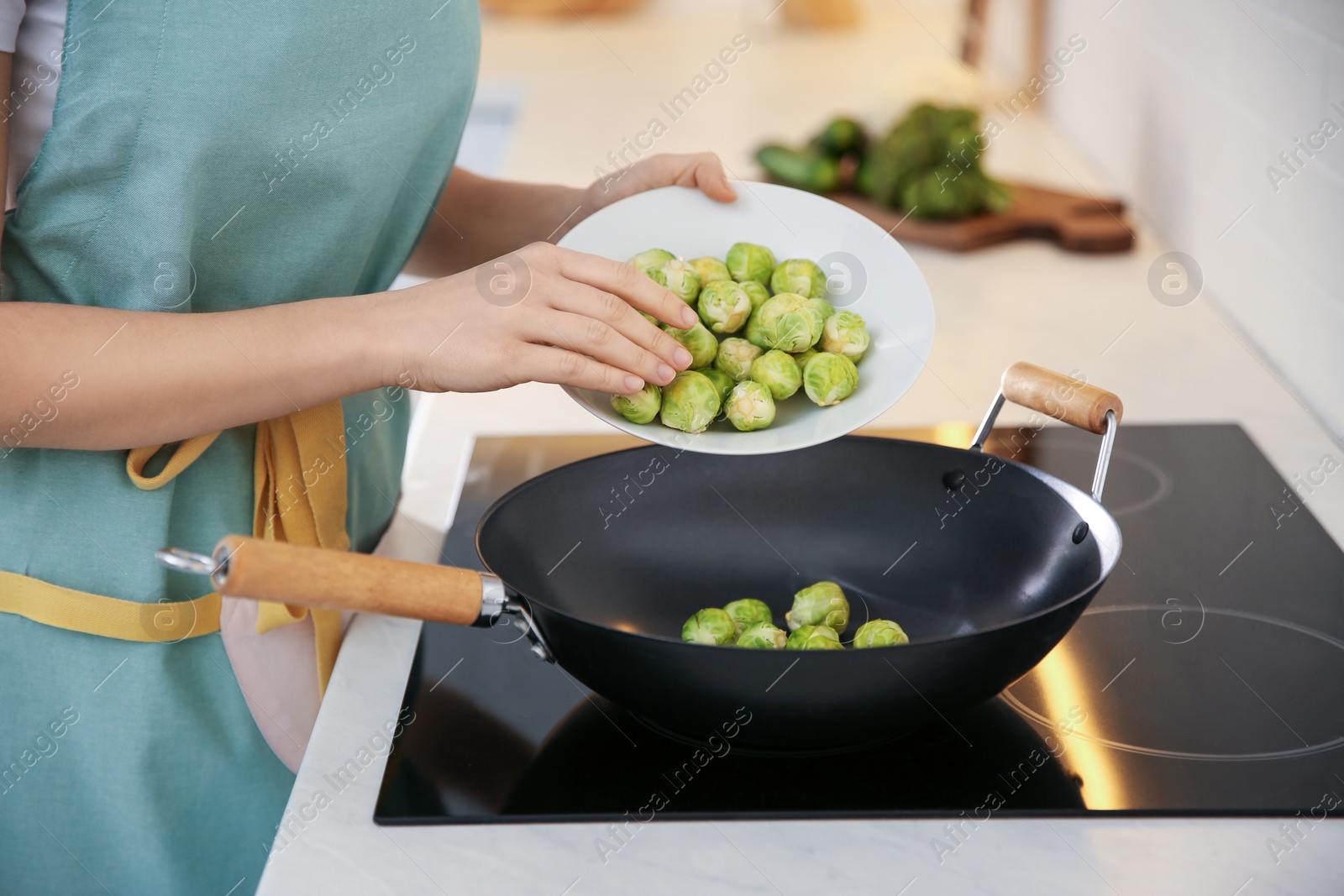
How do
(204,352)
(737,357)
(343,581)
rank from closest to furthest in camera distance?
(343,581)
(204,352)
(737,357)

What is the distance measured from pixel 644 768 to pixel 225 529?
1.42 feet

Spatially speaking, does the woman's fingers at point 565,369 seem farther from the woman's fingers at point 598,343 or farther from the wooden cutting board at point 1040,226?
the wooden cutting board at point 1040,226

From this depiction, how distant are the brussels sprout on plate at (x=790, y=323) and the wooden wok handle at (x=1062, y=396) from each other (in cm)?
17

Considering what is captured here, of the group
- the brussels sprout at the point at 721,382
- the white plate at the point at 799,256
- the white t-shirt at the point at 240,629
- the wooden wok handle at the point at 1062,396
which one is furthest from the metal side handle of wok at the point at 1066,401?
the white t-shirt at the point at 240,629

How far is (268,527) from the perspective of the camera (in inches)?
38.0

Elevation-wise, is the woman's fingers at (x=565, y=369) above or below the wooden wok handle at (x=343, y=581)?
above

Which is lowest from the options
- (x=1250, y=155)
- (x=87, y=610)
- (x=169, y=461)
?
(x=87, y=610)

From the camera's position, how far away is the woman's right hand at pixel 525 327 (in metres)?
0.78

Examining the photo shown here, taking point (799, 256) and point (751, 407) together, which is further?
point (799, 256)

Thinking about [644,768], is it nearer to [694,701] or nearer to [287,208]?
[694,701]

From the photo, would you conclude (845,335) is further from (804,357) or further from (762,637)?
(762,637)

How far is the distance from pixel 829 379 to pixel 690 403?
0.11 m

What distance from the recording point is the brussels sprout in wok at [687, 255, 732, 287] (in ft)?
3.23

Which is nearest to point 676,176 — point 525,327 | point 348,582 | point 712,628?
point 525,327
